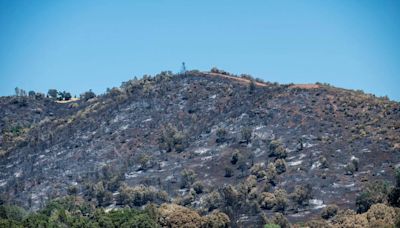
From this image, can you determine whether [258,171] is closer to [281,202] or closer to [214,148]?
[281,202]

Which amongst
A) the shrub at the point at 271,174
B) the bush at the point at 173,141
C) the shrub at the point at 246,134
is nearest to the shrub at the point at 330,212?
the shrub at the point at 271,174

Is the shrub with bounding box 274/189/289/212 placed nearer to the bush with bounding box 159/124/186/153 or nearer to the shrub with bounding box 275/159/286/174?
the shrub with bounding box 275/159/286/174

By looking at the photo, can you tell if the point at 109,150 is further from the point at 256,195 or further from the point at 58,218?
the point at 58,218

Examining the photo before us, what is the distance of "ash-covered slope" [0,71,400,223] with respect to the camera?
4823 inches

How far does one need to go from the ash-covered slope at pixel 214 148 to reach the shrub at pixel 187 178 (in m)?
0.31

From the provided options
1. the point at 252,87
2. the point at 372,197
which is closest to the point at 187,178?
the point at 252,87

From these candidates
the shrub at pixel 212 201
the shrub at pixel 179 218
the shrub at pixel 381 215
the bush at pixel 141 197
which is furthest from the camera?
the bush at pixel 141 197

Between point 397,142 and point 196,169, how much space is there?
4264cm

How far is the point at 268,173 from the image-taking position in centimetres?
12962

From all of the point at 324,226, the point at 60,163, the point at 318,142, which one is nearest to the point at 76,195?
the point at 60,163

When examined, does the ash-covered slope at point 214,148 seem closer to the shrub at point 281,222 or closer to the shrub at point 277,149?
the shrub at point 277,149

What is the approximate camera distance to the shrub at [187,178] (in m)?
134

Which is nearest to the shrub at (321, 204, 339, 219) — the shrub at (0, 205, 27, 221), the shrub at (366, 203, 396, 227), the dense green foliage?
the shrub at (366, 203, 396, 227)

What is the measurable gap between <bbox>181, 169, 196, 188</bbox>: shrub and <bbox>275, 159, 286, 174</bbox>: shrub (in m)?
17.4
